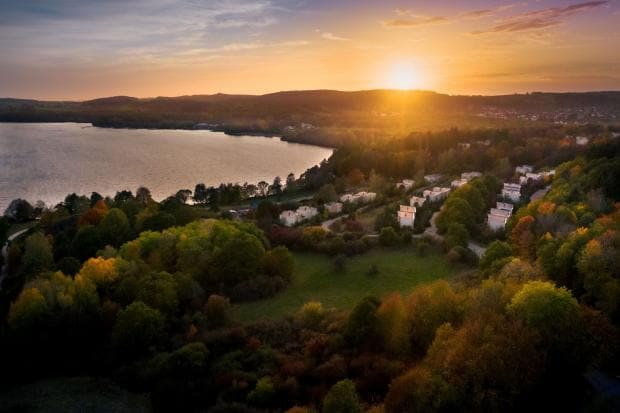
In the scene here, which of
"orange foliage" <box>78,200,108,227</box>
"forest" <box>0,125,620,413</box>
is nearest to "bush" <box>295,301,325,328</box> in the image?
"forest" <box>0,125,620,413</box>

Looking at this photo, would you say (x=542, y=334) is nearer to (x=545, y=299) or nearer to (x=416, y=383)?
(x=545, y=299)

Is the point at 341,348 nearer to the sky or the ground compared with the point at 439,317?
nearer to the ground

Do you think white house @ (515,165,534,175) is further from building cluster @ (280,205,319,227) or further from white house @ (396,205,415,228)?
building cluster @ (280,205,319,227)

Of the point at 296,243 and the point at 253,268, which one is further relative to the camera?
the point at 296,243

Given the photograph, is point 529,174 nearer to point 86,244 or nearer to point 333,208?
point 333,208

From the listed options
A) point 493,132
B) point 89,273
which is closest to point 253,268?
point 89,273

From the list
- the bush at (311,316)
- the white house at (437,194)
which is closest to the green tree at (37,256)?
the bush at (311,316)

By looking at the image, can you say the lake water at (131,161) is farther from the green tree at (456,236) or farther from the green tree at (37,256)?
the green tree at (456,236)
